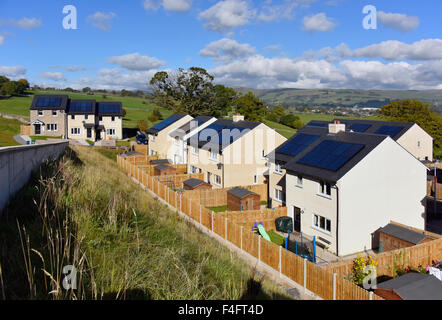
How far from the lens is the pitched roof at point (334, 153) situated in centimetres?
1936

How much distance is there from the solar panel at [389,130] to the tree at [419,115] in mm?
25002

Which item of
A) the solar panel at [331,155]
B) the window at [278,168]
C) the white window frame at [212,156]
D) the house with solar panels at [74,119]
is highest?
the house with solar panels at [74,119]

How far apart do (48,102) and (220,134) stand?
3914cm

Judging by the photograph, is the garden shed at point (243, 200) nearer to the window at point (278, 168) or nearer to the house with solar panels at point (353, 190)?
the window at point (278, 168)

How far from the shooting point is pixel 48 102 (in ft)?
198

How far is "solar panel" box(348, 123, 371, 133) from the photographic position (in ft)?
120

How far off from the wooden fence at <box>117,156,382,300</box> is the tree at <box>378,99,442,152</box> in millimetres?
49111

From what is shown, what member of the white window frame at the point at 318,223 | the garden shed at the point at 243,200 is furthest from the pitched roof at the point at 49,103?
the white window frame at the point at 318,223

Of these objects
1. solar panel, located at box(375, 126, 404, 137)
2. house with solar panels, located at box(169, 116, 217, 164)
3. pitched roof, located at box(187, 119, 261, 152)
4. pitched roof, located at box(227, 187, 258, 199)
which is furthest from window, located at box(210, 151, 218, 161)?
solar panel, located at box(375, 126, 404, 137)

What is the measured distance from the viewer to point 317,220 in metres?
20.8

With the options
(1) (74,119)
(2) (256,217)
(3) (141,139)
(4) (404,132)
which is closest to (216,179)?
(2) (256,217)

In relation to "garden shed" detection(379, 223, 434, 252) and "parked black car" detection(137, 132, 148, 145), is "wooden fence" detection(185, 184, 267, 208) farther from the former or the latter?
"parked black car" detection(137, 132, 148, 145)

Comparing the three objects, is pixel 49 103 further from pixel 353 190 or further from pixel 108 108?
pixel 353 190

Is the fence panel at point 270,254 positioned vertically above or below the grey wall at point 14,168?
below
